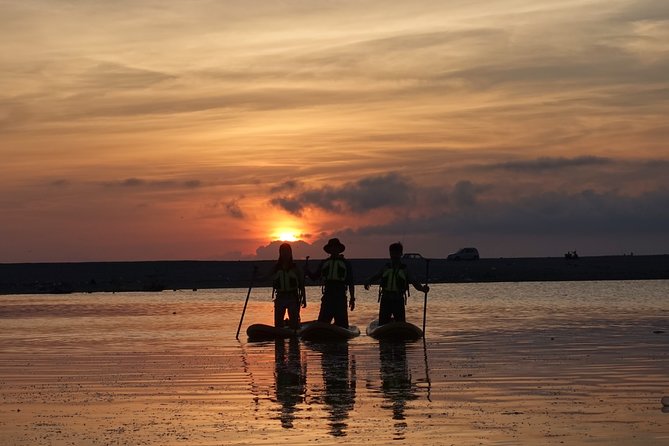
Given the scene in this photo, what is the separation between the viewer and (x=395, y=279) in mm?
27188

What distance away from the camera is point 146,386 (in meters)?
17.7

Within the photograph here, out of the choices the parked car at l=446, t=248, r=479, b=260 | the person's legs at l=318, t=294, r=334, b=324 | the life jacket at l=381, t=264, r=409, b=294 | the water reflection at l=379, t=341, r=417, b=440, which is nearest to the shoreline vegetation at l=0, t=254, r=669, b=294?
the parked car at l=446, t=248, r=479, b=260

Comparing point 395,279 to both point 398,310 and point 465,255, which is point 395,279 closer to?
point 398,310

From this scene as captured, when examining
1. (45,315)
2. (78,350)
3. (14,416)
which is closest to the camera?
(14,416)

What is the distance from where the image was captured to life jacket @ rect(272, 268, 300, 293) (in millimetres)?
27812

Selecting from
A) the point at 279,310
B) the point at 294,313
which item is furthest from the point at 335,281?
the point at 279,310

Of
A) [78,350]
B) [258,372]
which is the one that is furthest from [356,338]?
[258,372]

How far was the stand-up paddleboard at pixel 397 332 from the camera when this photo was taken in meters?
26.5

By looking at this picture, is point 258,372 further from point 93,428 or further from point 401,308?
point 401,308

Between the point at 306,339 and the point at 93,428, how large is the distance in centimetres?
1366

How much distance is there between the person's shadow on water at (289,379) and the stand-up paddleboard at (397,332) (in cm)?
189

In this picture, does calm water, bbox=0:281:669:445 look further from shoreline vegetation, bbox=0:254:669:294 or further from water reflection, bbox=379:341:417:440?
shoreline vegetation, bbox=0:254:669:294

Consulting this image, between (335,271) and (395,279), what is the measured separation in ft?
4.57

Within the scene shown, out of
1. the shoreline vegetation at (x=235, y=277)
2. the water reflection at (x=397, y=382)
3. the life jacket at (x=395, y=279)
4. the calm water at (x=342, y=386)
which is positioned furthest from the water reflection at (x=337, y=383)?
the shoreline vegetation at (x=235, y=277)
